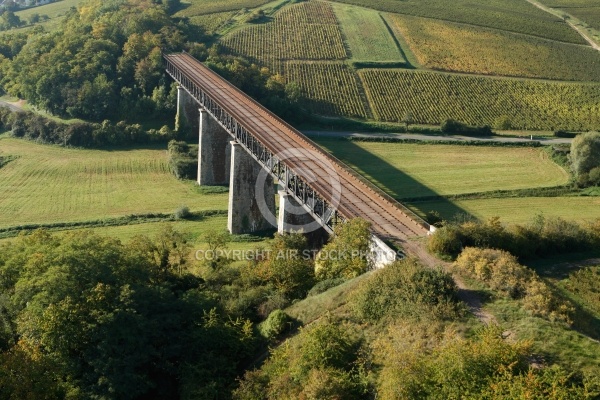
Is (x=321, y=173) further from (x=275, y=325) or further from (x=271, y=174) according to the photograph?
(x=275, y=325)

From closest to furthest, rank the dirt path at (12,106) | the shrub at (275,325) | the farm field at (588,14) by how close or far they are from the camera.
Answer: the shrub at (275,325) → the dirt path at (12,106) → the farm field at (588,14)

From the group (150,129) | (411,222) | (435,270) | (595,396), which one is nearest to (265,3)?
(150,129)

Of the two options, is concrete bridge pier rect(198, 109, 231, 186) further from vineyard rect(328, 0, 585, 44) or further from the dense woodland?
vineyard rect(328, 0, 585, 44)

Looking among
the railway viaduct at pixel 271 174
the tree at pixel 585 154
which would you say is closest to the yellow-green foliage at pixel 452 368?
the railway viaduct at pixel 271 174

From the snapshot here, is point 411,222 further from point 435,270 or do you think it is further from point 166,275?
point 166,275

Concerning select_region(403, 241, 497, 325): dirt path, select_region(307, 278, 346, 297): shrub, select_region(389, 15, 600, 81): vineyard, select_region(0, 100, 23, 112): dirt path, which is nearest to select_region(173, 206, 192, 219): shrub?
select_region(307, 278, 346, 297): shrub

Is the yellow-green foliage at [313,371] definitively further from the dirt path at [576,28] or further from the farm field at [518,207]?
the dirt path at [576,28]
